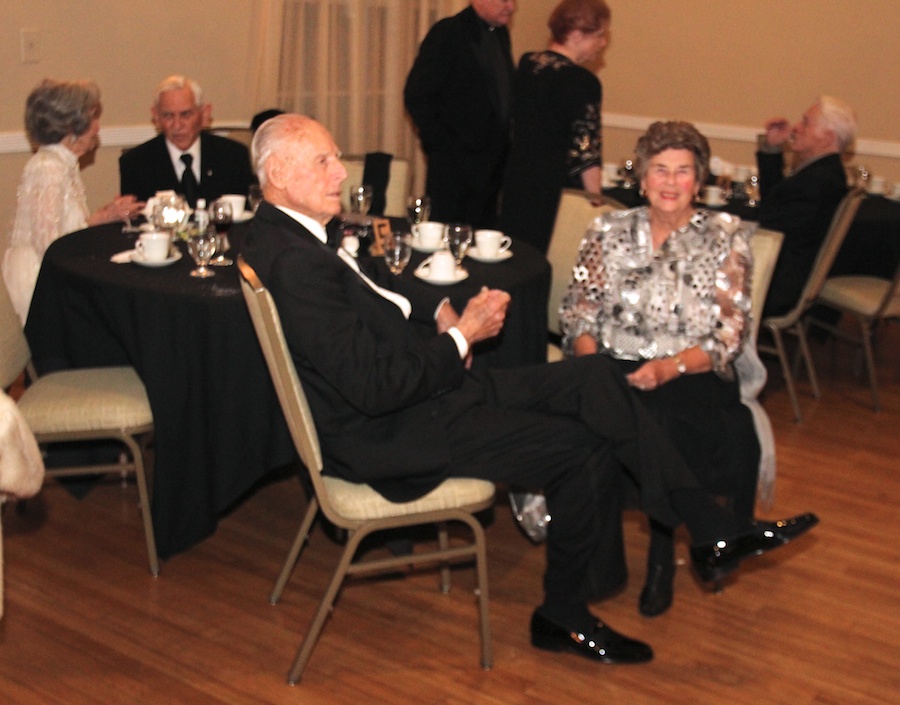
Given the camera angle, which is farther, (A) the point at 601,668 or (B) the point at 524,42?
(B) the point at 524,42

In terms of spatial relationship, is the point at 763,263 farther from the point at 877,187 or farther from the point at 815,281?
the point at 877,187

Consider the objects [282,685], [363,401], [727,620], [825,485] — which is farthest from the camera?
[825,485]

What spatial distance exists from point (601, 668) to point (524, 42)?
529cm

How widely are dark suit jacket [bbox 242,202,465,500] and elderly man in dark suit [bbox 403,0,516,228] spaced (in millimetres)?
2586

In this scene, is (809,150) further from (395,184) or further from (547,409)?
(547,409)

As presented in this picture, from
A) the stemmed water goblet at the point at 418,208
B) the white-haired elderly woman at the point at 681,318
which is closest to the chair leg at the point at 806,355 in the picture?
the white-haired elderly woman at the point at 681,318

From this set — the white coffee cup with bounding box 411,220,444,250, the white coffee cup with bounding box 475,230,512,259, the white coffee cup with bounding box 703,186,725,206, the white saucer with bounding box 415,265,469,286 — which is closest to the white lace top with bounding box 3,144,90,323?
the white coffee cup with bounding box 411,220,444,250

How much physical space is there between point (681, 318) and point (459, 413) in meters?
0.79

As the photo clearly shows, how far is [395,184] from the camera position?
4.48 metres

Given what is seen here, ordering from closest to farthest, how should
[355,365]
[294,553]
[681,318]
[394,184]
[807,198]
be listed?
[355,365] < [294,553] < [681,318] < [807,198] < [394,184]

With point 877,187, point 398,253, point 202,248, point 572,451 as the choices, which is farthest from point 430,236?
point 877,187

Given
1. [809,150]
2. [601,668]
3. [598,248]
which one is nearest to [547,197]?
[809,150]

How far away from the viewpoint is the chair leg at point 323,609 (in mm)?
2547

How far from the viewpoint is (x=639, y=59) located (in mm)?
7164
